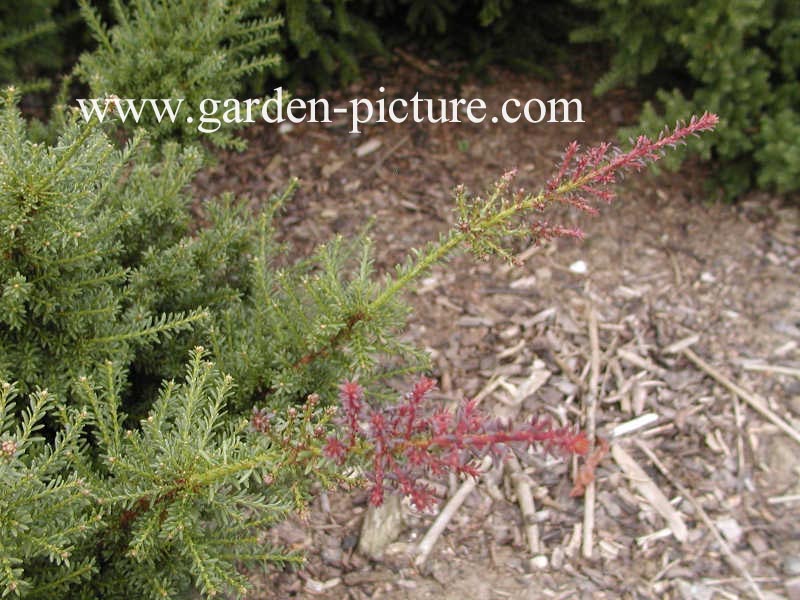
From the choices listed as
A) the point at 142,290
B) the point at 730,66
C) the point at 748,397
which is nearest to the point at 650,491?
the point at 748,397

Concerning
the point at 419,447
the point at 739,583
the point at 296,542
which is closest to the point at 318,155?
the point at 296,542

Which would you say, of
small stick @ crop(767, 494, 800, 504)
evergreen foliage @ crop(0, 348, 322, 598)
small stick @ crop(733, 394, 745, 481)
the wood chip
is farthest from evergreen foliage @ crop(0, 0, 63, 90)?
small stick @ crop(767, 494, 800, 504)

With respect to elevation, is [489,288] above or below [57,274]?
below

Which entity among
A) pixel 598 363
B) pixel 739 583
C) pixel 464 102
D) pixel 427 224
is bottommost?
pixel 739 583

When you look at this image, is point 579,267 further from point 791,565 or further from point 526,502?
point 791,565

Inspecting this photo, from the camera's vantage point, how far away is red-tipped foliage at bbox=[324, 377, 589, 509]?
4.27ft

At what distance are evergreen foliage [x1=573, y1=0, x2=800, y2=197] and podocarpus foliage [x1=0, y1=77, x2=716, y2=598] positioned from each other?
1.89 metres

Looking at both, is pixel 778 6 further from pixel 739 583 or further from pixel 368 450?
pixel 368 450

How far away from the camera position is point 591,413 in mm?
2984

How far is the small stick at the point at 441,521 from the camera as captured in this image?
8.30 ft

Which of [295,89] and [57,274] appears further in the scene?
[295,89]

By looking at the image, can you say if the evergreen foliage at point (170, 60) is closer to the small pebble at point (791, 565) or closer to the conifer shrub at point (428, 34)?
the conifer shrub at point (428, 34)

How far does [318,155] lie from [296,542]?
1987mm

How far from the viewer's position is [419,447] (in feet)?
4.50
